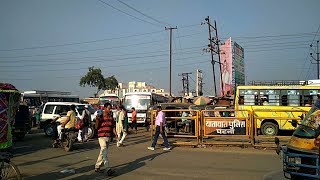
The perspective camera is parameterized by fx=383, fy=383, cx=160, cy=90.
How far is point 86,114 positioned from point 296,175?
13.8 metres


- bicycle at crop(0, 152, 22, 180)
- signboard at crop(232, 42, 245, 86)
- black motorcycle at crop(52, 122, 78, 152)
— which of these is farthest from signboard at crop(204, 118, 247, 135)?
signboard at crop(232, 42, 245, 86)

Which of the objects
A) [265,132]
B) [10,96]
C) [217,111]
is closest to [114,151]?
[217,111]

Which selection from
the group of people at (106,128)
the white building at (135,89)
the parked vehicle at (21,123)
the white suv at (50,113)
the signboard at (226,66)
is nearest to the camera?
the group of people at (106,128)

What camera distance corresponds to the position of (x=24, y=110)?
1967 centimetres

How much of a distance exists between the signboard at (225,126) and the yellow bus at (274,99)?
14.8 ft

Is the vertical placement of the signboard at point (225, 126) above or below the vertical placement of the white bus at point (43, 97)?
below

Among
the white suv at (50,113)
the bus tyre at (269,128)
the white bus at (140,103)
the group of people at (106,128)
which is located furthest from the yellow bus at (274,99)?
the white bus at (140,103)

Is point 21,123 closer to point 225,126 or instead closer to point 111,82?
point 225,126

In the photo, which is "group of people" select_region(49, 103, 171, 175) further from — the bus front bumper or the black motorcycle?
the bus front bumper

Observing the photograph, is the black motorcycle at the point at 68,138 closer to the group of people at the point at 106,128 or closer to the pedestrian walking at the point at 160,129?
the group of people at the point at 106,128

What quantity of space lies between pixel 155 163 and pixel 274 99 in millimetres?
11584

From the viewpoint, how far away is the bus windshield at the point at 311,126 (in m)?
7.46

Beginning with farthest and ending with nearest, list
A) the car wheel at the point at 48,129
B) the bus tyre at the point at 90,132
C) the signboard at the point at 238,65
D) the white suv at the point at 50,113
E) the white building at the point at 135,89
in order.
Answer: the white building at the point at 135,89 < the signboard at the point at 238,65 < the white suv at the point at 50,113 < the car wheel at the point at 48,129 < the bus tyre at the point at 90,132

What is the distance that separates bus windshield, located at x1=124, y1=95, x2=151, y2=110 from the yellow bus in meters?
10.3
